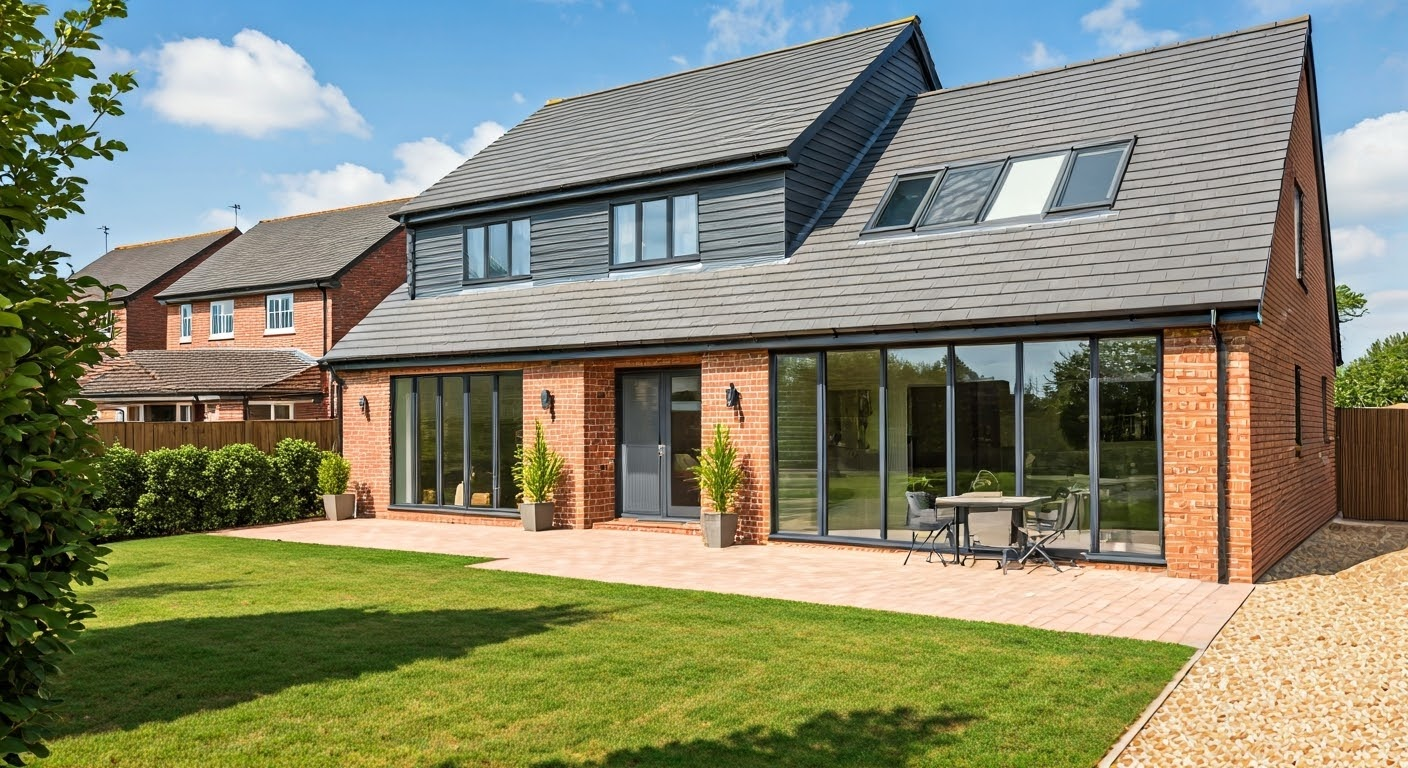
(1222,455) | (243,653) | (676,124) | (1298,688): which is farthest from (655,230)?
(1298,688)

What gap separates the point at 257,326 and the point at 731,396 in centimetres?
2225

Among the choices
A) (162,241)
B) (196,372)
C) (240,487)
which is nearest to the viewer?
(240,487)

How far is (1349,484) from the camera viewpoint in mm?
18188

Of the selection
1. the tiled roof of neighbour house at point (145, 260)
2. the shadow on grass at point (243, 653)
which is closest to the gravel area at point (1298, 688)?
the shadow on grass at point (243, 653)

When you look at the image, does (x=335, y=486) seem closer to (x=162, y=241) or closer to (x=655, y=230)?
(x=655, y=230)

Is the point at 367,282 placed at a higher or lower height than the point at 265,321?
higher

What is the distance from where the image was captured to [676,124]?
18.1 meters

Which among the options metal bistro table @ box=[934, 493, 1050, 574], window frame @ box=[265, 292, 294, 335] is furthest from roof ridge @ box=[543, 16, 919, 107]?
window frame @ box=[265, 292, 294, 335]

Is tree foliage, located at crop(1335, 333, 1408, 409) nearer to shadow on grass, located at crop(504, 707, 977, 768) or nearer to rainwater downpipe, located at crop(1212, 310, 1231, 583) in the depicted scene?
rainwater downpipe, located at crop(1212, 310, 1231, 583)

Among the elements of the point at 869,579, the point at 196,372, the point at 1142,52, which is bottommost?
the point at 869,579

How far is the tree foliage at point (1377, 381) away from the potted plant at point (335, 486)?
26034 mm

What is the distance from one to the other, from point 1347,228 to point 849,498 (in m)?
51.7

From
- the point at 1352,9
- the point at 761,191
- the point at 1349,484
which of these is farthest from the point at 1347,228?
the point at 761,191

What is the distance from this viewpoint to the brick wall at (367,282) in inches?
1162
